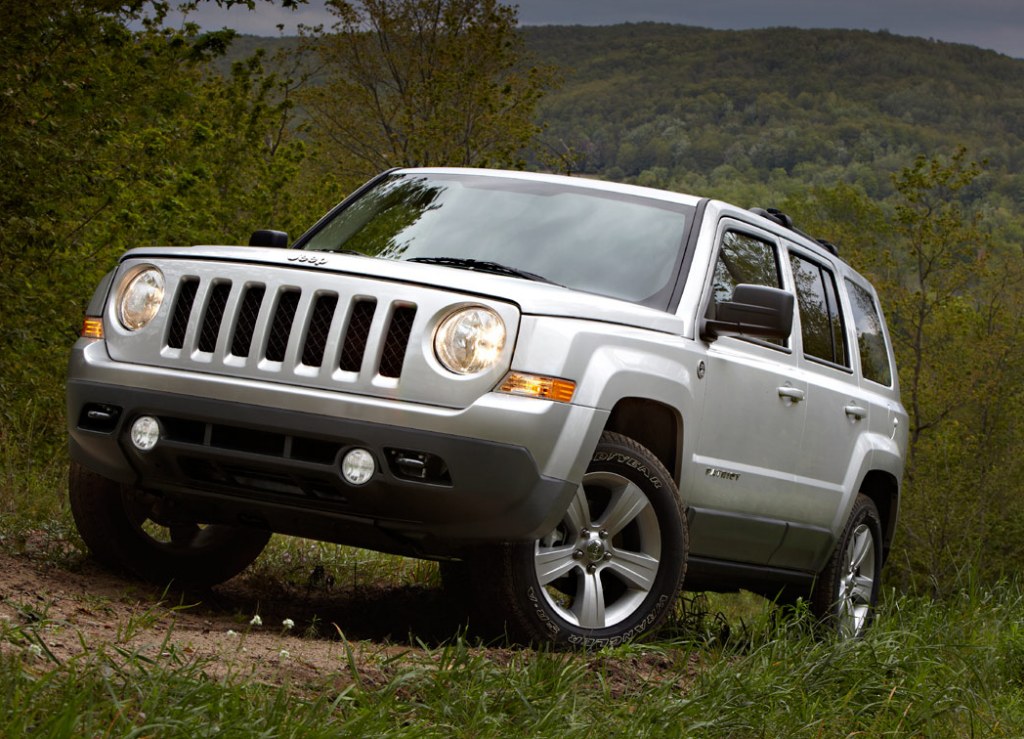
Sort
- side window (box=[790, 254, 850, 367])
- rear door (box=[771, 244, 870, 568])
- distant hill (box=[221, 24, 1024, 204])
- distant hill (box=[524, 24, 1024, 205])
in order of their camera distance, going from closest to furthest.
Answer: rear door (box=[771, 244, 870, 568]) < side window (box=[790, 254, 850, 367]) < distant hill (box=[221, 24, 1024, 204]) < distant hill (box=[524, 24, 1024, 205])

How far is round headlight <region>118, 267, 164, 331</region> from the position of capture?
15.8 feet

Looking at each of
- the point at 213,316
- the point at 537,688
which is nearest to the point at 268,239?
the point at 213,316

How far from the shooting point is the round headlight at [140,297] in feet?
15.8

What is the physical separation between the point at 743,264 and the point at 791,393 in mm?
604

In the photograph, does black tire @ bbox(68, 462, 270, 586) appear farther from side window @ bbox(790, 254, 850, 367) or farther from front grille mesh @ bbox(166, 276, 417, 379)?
side window @ bbox(790, 254, 850, 367)

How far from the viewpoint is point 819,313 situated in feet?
22.3

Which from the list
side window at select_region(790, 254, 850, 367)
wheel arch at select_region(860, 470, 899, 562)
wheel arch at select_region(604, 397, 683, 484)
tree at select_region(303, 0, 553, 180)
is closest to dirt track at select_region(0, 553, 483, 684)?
wheel arch at select_region(604, 397, 683, 484)

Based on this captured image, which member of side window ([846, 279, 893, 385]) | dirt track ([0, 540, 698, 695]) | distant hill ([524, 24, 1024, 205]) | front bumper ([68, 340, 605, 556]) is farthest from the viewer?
distant hill ([524, 24, 1024, 205])

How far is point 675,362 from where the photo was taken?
5055mm

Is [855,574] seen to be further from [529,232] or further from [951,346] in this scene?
[951,346]

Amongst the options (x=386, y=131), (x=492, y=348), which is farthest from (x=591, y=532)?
(x=386, y=131)

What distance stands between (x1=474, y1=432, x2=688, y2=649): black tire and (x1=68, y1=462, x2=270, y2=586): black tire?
4.96ft

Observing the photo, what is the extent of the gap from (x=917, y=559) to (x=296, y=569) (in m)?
23.2

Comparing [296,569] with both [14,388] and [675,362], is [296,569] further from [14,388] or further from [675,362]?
[14,388]
